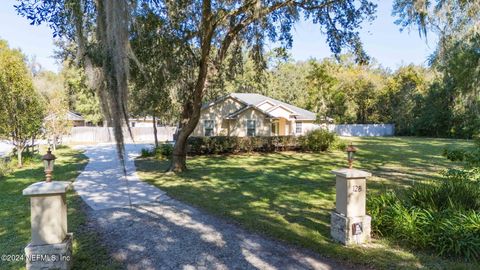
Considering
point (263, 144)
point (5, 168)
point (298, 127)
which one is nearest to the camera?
point (5, 168)

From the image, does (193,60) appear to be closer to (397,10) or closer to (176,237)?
(397,10)

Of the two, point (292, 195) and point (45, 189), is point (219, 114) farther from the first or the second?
point (45, 189)

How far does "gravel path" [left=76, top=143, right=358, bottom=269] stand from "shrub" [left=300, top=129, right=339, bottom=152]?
1393 centimetres

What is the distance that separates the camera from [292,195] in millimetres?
7789

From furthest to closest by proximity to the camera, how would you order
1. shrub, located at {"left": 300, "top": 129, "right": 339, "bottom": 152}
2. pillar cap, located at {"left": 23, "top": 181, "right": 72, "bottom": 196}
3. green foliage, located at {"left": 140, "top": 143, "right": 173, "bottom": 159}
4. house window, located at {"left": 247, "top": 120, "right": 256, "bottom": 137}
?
house window, located at {"left": 247, "top": 120, "right": 256, "bottom": 137} → shrub, located at {"left": 300, "top": 129, "right": 339, "bottom": 152} → green foliage, located at {"left": 140, "top": 143, "right": 173, "bottom": 159} → pillar cap, located at {"left": 23, "top": 181, "right": 72, "bottom": 196}

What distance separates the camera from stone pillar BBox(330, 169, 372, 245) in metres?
4.56

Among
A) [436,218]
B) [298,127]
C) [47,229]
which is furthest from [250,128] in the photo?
[47,229]

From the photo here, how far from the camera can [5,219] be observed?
5820 mm

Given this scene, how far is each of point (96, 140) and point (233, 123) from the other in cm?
1610

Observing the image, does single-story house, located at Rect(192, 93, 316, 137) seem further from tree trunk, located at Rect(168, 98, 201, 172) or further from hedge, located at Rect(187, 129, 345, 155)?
tree trunk, located at Rect(168, 98, 201, 172)

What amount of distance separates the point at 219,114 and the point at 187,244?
1796 cm

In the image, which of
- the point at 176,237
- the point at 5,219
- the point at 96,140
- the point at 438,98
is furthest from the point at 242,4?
the point at 438,98

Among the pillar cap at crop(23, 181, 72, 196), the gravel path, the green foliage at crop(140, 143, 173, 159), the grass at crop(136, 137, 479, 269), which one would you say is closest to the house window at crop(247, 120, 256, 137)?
the green foliage at crop(140, 143, 173, 159)

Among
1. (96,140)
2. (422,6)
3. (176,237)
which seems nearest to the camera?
(176,237)
